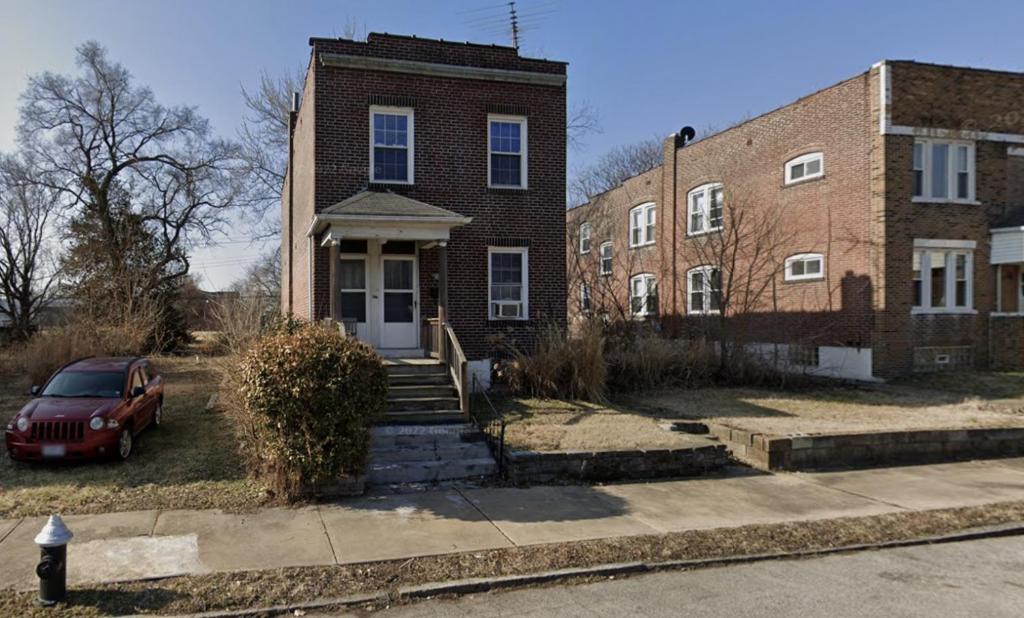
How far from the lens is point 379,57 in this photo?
14.8 meters

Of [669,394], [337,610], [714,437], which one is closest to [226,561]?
[337,610]

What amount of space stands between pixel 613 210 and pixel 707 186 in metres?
7.70

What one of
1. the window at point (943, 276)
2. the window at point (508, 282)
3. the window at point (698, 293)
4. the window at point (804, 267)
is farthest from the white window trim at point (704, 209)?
the window at point (508, 282)

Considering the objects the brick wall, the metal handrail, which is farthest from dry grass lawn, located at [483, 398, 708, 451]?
the brick wall

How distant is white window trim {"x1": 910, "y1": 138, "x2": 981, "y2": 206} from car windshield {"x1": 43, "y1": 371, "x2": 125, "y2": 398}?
64.8 ft

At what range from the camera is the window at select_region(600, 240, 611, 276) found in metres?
33.5

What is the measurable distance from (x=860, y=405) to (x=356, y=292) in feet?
37.1

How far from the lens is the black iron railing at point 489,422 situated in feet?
31.4

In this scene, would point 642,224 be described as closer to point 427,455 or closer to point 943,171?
point 943,171

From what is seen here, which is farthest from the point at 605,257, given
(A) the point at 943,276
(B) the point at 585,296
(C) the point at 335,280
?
(C) the point at 335,280

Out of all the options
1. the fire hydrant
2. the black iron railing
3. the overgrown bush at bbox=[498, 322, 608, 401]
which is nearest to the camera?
the fire hydrant

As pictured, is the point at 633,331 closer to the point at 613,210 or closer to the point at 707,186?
the point at 707,186

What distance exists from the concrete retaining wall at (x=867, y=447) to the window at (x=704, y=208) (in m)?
14.0

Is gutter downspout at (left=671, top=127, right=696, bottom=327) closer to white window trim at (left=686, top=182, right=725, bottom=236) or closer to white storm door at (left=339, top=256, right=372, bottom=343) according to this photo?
white window trim at (left=686, top=182, right=725, bottom=236)
